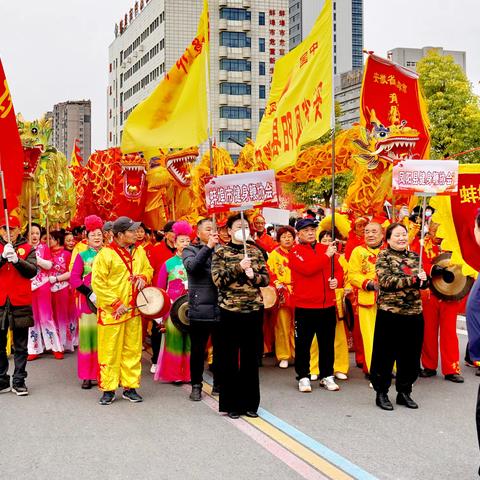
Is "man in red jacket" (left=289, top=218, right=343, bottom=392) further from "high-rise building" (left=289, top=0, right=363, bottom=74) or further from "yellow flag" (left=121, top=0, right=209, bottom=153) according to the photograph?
"high-rise building" (left=289, top=0, right=363, bottom=74)

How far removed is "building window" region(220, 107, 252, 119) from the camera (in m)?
59.4

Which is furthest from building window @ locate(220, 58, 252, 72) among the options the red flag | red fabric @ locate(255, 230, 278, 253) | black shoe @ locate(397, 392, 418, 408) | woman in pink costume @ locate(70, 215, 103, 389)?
black shoe @ locate(397, 392, 418, 408)

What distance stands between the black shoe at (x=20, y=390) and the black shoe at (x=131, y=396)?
0.99 m

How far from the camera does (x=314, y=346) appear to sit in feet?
23.5

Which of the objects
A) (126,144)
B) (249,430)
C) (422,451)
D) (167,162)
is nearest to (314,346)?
(249,430)

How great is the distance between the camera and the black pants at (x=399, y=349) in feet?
19.3

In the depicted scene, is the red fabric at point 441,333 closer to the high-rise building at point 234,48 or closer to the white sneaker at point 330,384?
the white sneaker at point 330,384

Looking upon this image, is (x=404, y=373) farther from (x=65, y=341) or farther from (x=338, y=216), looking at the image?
(x=65, y=341)

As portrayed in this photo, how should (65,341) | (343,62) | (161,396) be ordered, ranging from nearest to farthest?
(161,396), (65,341), (343,62)

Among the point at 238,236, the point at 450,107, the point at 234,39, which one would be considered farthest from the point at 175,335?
the point at 234,39

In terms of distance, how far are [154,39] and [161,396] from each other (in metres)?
61.5

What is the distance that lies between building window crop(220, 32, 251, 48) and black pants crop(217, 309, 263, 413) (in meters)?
57.3

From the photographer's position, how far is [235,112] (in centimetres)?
5969

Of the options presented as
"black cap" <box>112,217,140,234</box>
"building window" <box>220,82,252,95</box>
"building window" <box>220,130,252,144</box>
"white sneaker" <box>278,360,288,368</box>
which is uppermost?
"building window" <box>220,82,252,95</box>
